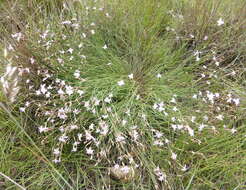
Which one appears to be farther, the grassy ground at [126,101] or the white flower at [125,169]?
the grassy ground at [126,101]

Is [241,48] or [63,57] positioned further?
[241,48]

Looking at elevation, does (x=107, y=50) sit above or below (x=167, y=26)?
below

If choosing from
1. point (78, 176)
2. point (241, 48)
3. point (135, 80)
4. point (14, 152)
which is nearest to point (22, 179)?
point (14, 152)

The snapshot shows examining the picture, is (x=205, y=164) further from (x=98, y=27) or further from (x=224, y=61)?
(x=98, y=27)

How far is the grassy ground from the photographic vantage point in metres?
1.44

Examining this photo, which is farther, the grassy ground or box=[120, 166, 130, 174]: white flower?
the grassy ground

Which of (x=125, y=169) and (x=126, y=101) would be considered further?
(x=126, y=101)

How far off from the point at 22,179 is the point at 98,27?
1348mm

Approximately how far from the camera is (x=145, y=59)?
6.04 feet

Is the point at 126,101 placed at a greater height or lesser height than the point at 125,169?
greater

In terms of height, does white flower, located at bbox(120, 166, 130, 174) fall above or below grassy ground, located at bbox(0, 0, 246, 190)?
below

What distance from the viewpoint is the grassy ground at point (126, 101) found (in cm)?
144

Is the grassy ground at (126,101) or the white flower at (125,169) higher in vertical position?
the grassy ground at (126,101)

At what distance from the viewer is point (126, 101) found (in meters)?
1.61
